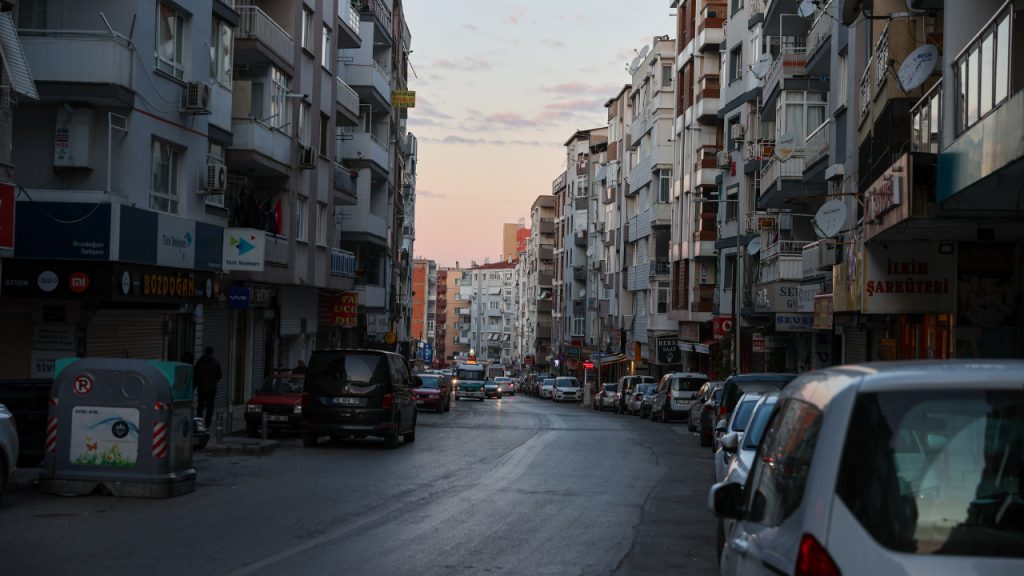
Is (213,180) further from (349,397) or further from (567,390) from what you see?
(567,390)

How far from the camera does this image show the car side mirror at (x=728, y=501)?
600 centimetres

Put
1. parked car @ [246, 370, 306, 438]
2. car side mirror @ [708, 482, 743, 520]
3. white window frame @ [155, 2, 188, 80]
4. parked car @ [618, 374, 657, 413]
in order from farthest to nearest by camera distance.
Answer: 1. parked car @ [618, 374, 657, 413]
2. parked car @ [246, 370, 306, 438]
3. white window frame @ [155, 2, 188, 80]
4. car side mirror @ [708, 482, 743, 520]

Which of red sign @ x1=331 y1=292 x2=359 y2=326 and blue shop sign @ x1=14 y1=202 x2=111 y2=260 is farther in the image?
red sign @ x1=331 y1=292 x2=359 y2=326

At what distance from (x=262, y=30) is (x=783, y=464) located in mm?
32194

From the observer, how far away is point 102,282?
24328mm

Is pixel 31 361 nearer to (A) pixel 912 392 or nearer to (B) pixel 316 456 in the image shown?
(B) pixel 316 456

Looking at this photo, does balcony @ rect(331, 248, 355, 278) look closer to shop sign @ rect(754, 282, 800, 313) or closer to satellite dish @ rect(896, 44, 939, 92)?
shop sign @ rect(754, 282, 800, 313)

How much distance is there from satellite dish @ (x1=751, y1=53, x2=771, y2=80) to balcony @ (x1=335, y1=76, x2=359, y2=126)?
1488cm

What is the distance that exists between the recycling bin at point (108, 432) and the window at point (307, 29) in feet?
86.1

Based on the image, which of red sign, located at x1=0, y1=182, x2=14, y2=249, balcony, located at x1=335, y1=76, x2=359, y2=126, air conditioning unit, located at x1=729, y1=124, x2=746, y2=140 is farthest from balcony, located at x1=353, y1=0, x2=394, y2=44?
red sign, located at x1=0, y1=182, x2=14, y2=249

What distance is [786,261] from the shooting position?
3703 centimetres

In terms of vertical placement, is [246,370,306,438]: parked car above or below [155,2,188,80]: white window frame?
below

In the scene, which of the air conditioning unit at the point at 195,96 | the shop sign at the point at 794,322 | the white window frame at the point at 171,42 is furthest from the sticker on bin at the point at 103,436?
the shop sign at the point at 794,322

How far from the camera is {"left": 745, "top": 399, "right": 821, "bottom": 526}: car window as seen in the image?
4848 millimetres
